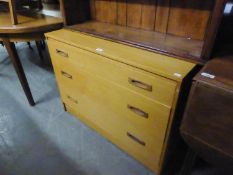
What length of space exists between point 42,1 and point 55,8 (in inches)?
7.7

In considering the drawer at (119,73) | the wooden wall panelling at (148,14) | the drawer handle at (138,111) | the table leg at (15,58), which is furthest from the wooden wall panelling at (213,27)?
the table leg at (15,58)

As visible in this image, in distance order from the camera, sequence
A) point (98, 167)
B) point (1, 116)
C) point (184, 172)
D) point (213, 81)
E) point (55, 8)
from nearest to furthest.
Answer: point (213, 81) < point (184, 172) < point (98, 167) < point (1, 116) < point (55, 8)

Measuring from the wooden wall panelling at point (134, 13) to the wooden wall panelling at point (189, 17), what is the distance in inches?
9.1

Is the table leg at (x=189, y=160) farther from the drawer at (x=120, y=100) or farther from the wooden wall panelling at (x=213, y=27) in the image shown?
the wooden wall panelling at (x=213, y=27)

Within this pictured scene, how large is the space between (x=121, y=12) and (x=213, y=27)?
0.78 meters

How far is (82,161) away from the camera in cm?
130

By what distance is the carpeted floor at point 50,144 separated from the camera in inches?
49.6

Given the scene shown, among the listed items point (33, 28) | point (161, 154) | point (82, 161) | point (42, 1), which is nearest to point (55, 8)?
point (42, 1)

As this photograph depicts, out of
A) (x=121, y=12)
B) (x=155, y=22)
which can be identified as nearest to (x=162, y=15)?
(x=155, y=22)

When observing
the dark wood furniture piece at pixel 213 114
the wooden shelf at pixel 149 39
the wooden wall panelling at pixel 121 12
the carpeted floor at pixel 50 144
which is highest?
the wooden wall panelling at pixel 121 12

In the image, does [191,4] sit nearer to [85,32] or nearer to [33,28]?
[85,32]

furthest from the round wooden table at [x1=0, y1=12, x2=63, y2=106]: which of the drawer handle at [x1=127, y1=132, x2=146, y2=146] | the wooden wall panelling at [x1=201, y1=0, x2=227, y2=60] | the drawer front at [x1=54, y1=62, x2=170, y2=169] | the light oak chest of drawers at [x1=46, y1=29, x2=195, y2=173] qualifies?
the wooden wall panelling at [x1=201, y1=0, x2=227, y2=60]

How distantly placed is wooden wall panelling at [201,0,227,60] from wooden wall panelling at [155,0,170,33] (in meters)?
0.44

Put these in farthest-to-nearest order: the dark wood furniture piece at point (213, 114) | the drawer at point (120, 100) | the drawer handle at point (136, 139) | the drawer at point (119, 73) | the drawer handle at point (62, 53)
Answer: the drawer handle at point (62, 53), the drawer handle at point (136, 139), the drawer at point (120, 100), the drawer at point (119, 73), the dark wood furniture piece at point (213, 114)
